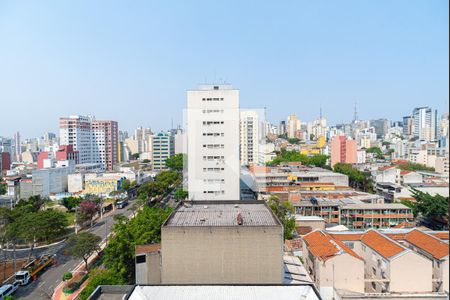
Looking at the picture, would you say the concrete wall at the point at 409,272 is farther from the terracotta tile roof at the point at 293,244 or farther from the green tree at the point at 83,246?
the green tree at the point at 83,246

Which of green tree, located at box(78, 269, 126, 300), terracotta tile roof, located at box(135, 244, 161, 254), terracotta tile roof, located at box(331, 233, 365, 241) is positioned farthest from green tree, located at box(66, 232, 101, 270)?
terracotta tile roof, located at box(331, 233, 365, 241)

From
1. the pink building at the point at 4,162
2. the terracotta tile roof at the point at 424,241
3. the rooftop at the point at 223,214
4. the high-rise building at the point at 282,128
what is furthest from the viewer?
the high-rise building at the point at 282,128

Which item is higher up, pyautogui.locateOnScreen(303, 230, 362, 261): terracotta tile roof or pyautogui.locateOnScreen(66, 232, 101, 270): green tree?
pyautogui.locateOnScreen(303, 230, 362, 261): terracotta tile roof

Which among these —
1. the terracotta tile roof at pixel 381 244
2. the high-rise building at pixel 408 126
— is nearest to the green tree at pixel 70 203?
the terracotta tile roof at pixel 381 244

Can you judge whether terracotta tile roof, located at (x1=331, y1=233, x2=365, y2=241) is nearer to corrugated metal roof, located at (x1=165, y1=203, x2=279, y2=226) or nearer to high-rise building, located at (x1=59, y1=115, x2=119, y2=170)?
corrugated metal roof, located at (x1=165, y1=203, x2=279, y2=226)

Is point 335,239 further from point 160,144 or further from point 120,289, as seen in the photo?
point 160,144

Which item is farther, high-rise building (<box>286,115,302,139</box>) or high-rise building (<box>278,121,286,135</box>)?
high-rise building (<box>278,121,286,135</box>)

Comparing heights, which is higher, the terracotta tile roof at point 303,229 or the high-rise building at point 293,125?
the high-rise building at point 293,125

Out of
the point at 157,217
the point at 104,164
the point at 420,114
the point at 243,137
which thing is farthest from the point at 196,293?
the point at 420,114
